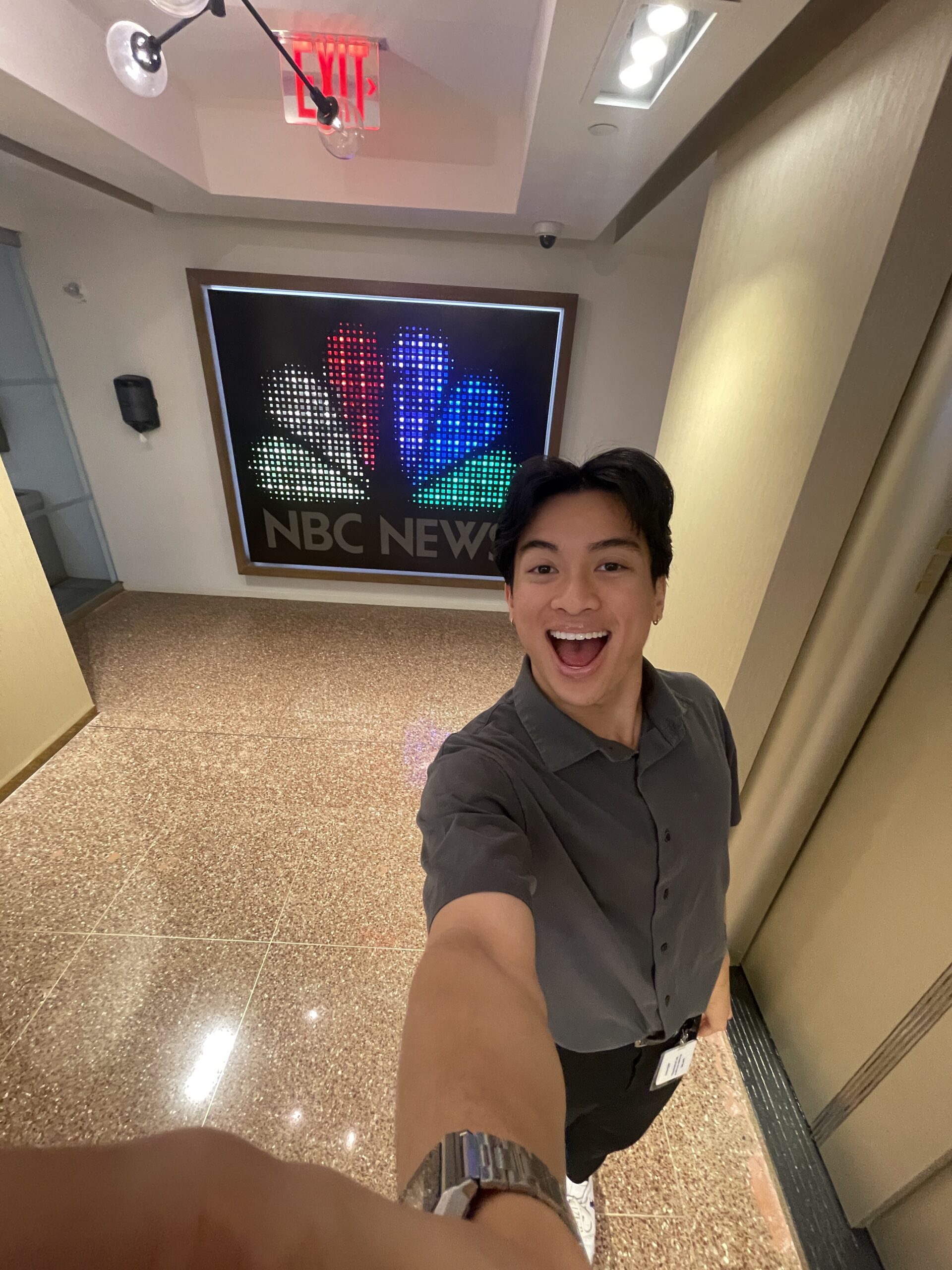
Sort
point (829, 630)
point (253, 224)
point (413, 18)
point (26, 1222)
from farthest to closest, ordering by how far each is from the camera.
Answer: point (253, 224) → point (413, 18) → point (829, 630) → point (26, 1222)

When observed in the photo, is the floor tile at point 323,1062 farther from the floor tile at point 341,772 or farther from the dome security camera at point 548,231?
the dome security camera at point 548,231

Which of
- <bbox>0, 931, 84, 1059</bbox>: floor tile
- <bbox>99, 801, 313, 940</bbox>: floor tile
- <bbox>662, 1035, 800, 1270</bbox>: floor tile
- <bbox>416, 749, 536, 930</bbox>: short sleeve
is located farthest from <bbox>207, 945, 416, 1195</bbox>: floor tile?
<bbox>416, 749, 536, 930</bbox>: short sleeve

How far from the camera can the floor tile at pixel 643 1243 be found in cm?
120

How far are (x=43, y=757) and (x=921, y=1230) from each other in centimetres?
350

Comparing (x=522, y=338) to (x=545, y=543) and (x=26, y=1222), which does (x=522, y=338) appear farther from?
(x=26, y=1222)

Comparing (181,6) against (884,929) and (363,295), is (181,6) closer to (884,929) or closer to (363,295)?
(363,295)

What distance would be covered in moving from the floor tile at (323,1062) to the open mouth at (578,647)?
142 cm

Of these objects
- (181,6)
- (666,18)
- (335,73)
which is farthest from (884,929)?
(335,73)

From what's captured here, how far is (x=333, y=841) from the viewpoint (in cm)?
220

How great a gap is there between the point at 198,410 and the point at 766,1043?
457 cm

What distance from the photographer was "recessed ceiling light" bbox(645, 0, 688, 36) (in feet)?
3.99

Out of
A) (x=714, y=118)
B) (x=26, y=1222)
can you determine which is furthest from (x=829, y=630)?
(x=714, y=118)

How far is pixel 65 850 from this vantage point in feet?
Result: 6.91

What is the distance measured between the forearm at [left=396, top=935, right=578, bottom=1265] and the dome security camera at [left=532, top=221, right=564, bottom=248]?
3.38 m
